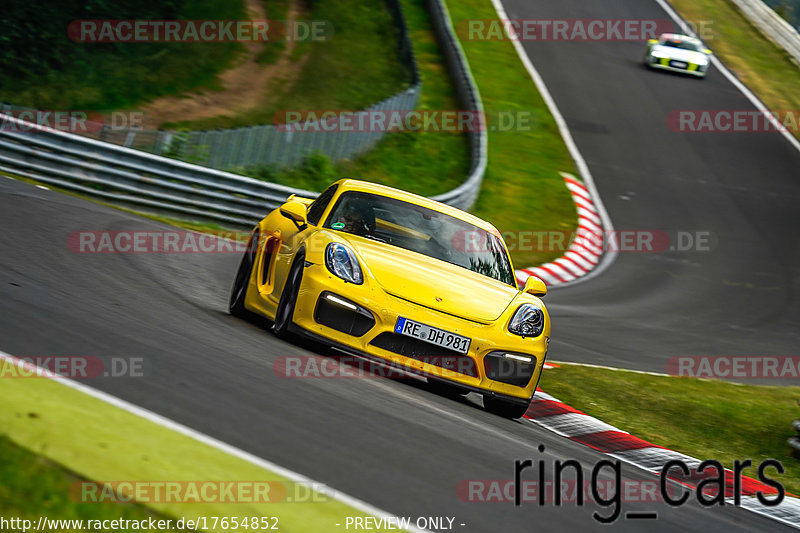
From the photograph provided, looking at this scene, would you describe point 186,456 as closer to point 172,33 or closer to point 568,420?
point 568,420

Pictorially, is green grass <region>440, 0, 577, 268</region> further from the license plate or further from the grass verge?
the grass verge

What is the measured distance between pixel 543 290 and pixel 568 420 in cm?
115

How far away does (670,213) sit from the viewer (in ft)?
76.0

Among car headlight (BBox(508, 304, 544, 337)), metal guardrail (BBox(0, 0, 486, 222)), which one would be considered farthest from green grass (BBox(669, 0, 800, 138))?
car headlight (BBox(508, 304, 544, 337))

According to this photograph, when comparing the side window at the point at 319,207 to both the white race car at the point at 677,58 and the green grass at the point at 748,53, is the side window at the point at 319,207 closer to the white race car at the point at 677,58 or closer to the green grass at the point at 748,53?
the green grass at the point at 748,53

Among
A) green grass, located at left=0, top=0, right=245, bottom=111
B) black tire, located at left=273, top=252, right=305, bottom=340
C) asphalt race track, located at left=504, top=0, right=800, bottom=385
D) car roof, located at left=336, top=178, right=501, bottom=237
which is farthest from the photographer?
green grass, located at left=0, top=0, right=245, bottom=111

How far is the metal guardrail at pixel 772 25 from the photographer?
128 ft

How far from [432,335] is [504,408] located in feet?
3.18

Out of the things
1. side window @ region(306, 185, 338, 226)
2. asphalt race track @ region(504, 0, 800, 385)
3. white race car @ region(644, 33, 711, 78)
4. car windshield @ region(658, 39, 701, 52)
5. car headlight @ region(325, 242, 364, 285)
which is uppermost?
car windshield @ region(658, 39, 701, 52)

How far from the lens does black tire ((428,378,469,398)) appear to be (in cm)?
710

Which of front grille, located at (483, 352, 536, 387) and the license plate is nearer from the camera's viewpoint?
the license plate

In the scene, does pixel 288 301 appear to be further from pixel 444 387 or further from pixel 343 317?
pixel 444 387

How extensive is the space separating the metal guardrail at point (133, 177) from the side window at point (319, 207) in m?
6.47

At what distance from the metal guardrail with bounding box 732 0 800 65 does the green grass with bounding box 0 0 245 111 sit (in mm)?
19759
